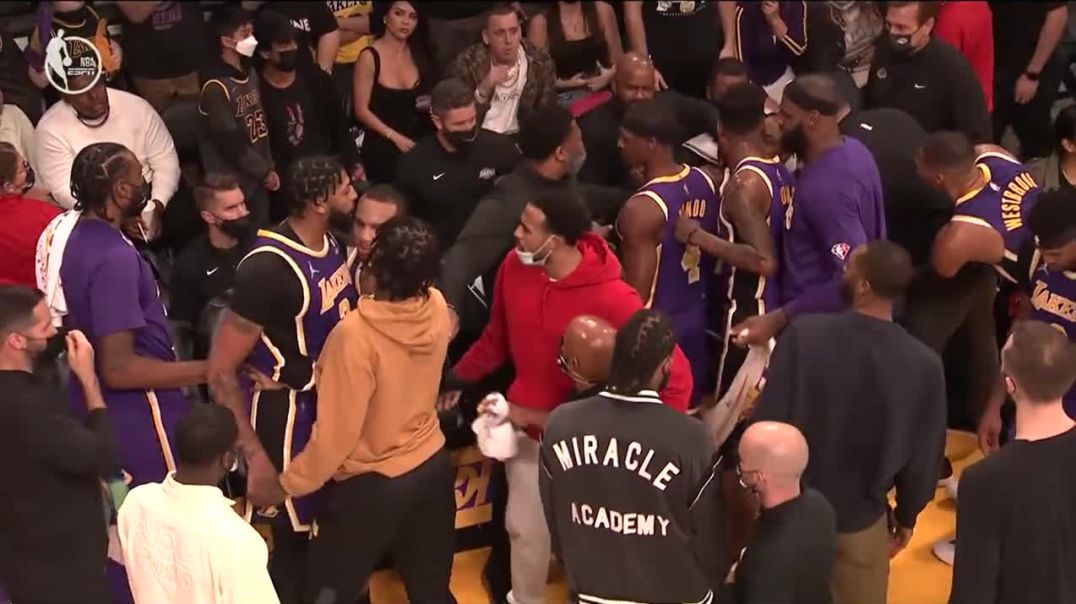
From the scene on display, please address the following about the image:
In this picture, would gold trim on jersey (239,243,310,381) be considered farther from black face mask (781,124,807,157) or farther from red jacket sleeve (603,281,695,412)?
black face mask (781,124,807,157)

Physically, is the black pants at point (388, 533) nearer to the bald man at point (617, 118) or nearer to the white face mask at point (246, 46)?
the bald man at point (617, 118)

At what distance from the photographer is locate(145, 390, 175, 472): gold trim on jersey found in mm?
3936

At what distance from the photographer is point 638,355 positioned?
3.16 m

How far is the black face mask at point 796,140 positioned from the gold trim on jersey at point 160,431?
2.20m

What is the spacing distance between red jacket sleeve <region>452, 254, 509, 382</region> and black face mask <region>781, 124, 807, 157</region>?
1072 millimetres

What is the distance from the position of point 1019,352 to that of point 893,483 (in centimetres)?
73

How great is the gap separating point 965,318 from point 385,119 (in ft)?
9.13

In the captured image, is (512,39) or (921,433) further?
(512,39)

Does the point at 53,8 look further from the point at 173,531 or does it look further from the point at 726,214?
the point at 173,531

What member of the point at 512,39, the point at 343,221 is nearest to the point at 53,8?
the point at 512,39

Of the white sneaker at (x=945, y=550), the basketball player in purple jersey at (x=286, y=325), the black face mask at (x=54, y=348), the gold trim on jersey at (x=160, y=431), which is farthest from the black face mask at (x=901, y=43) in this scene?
the black face mask at (x=54, y=348)

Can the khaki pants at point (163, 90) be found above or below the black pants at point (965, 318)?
above

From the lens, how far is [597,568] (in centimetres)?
331

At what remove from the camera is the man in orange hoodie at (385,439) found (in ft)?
11.5
